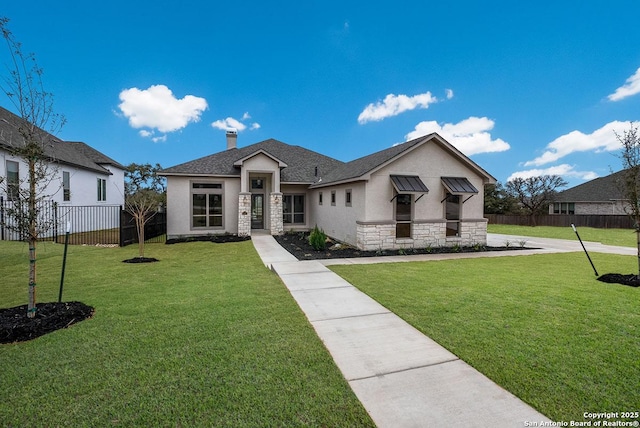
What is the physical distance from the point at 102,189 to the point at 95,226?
3.61 metres

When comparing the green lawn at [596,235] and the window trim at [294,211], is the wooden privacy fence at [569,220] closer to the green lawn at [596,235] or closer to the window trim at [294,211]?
the green lawn at [596,235]

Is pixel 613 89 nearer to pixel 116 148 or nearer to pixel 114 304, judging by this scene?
pixel 114 304

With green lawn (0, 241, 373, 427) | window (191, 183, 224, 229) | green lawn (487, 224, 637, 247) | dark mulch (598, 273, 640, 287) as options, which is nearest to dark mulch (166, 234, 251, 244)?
window (191, 183, 224, 229)

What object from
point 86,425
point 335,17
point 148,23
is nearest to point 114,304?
point 86,425

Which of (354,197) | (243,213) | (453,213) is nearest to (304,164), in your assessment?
(243,213)

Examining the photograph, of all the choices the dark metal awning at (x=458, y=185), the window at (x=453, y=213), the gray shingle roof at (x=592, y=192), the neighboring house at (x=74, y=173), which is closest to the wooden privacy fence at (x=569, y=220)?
the gray shingle roof at (x=592, y=192)

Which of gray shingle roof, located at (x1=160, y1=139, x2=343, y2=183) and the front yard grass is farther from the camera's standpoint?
gray shingle roof, located at (x1=160, y1=139, x2=343, y2=183)

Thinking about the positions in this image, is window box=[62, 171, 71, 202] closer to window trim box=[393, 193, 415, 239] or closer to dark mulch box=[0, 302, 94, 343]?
dark mulch box=[0, 302, 94, 343]

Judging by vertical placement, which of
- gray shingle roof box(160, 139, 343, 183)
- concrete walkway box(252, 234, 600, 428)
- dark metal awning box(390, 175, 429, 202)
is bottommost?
concrete walkway box(252, 234, 600, 428)

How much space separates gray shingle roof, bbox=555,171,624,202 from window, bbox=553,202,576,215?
60 cm

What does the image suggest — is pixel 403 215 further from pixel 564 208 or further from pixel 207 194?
pixel 564 208

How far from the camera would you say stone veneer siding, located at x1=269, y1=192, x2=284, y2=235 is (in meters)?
16.1

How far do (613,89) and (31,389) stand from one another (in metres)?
24.0

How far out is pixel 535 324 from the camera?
14.0ft
